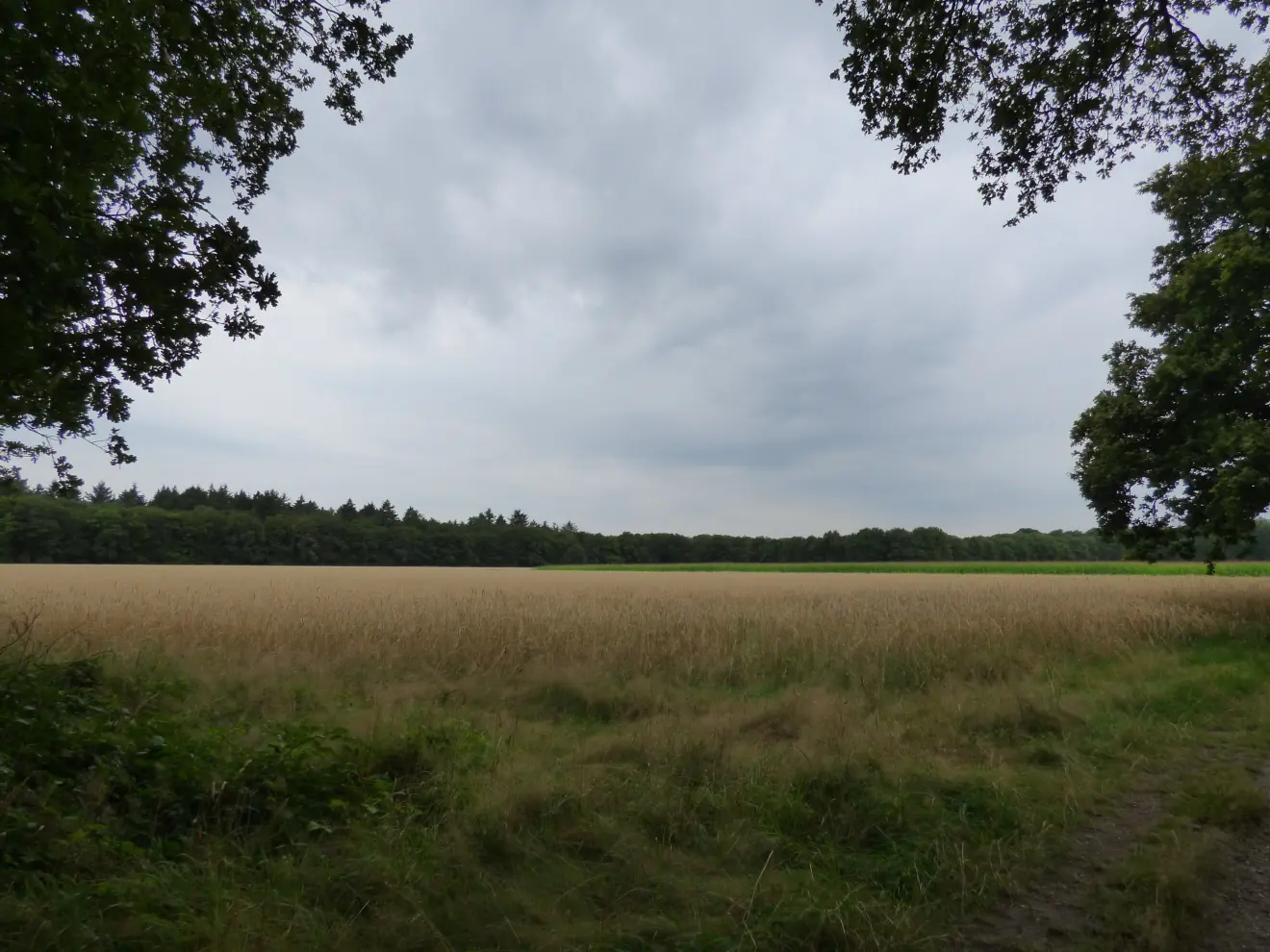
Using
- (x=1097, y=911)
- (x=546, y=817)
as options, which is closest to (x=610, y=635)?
(x=546, y=817)

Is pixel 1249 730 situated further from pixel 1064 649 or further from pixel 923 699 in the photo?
pixel 1064 649

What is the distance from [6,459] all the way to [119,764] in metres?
6.92

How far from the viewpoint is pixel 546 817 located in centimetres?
412

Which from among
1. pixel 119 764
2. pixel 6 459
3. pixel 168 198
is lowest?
pixel 119 764

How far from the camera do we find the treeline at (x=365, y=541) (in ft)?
237

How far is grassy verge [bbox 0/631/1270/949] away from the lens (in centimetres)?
300

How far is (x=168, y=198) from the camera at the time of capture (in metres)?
5.63

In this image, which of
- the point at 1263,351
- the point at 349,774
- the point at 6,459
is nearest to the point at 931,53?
the point at 349,774

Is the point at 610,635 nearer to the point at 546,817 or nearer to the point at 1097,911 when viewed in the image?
the point at 546,817

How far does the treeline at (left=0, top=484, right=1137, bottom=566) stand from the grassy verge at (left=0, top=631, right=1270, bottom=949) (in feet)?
254

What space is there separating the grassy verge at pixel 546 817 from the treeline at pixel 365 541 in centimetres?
7744

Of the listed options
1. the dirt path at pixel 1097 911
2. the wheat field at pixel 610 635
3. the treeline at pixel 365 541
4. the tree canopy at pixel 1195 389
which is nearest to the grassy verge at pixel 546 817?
the dirt path at pixel 1097 911

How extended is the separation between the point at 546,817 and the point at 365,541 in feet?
308

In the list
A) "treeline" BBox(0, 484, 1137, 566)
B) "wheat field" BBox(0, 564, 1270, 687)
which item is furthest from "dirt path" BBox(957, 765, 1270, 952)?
"treeline" BBox(0, 484, 1137, 566)
